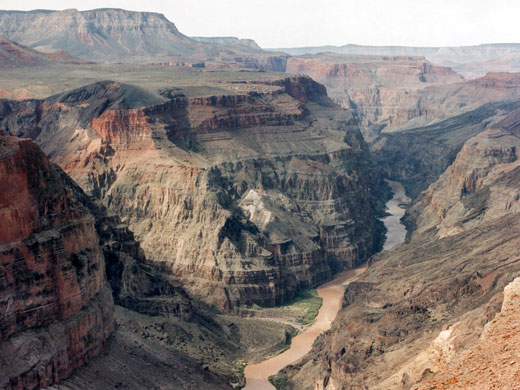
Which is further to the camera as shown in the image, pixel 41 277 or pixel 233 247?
pixel 233 247

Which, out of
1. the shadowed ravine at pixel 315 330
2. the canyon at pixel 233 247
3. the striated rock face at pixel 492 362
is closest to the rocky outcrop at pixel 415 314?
the canyon at pixel 233 247

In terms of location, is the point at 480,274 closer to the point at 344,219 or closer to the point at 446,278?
the point at 446,278

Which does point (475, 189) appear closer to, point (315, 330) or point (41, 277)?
point (315, 330)

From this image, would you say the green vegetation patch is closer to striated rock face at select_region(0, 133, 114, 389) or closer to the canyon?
the canyon

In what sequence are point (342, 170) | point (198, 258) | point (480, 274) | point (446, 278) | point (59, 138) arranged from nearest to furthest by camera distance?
1. point (480, 274)
2. point (446, 278)
3. point (198, 258)
4. point (59, 138)
5. point (342, 170)

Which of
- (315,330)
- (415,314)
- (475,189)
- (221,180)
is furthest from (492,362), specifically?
(475,189)

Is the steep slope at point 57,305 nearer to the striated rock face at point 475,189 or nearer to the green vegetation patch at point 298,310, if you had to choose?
the green vegetation patch at point 298,310

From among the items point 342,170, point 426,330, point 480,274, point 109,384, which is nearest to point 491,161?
point 342,170
